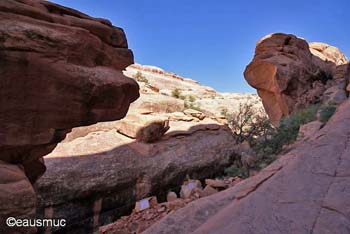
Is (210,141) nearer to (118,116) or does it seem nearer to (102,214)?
(102,214)

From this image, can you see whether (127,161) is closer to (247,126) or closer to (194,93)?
(247,126)

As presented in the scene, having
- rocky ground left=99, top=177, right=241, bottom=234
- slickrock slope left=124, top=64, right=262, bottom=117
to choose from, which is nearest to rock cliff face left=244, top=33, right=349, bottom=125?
slickrock slope left=124, top=64, right=262, bottom=117

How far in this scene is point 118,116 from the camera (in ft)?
22.1

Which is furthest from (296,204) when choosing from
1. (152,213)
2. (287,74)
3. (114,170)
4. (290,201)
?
(287,74)

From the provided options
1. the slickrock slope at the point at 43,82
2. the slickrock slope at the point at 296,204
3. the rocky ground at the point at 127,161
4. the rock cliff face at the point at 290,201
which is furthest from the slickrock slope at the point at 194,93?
the slickrock slope at the point at 296,204

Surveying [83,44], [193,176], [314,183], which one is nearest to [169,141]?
[193,176]

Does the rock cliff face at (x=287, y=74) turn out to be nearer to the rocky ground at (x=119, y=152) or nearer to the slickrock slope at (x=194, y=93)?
the rocky ground at (x=119, y=152)

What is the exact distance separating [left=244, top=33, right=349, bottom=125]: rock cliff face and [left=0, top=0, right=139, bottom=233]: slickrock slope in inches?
418

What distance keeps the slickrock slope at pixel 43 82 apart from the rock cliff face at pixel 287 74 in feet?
34.9

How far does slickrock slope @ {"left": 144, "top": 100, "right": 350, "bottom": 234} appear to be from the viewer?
228 cm

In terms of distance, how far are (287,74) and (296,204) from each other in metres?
12.9

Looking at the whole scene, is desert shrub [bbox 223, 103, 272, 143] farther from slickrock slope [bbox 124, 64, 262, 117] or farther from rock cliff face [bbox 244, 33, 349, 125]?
rock cliff face [bbox 244, 33, 349, 125]

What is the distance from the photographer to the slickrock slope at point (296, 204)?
2277mm

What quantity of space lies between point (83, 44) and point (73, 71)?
66 cm
